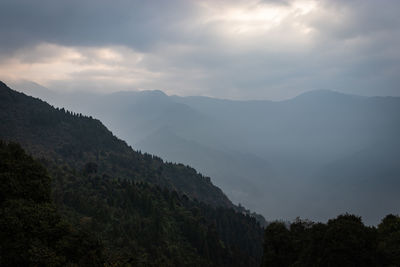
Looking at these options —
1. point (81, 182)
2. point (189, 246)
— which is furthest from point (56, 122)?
Result: point (189, 246)

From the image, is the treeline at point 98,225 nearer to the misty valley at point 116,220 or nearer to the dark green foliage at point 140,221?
the dark green foliage at point 140,221

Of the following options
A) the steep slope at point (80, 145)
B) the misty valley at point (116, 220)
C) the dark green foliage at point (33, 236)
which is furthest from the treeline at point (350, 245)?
the steep slope at point (80, 145)

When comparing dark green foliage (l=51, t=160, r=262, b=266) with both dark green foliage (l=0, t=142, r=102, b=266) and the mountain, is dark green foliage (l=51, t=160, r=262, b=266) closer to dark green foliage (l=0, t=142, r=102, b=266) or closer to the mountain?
the mountain

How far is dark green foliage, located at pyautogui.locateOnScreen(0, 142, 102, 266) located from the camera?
88.4 ft

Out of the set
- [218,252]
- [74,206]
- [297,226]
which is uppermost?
[297,226]

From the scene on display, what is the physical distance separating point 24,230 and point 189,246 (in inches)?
1782

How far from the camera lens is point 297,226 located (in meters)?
45.4

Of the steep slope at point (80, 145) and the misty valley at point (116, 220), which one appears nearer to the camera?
the misty valley at point (116, 220)

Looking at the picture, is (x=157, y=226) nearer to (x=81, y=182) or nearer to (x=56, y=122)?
(x=81, y=182)

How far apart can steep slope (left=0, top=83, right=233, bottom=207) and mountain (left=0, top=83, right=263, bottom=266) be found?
1.32ft

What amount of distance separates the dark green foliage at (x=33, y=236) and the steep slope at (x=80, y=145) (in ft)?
253

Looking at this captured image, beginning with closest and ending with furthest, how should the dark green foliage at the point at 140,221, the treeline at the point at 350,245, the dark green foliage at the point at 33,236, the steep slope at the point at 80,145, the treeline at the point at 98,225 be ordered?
the dark green foliage at the point at 33,236 < the treeline at the point at 98,225 < the treeline at the point at 350,245 < the dark green foliage at the point at 140,221 < the steep slope at the point at 80,145

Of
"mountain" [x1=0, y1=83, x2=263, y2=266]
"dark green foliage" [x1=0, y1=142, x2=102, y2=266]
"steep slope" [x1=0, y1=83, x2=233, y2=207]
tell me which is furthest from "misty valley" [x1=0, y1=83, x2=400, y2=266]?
"steep slope" [x1=0, y1=83, x2=233, y2=207]

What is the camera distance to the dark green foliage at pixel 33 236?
26938 mm
